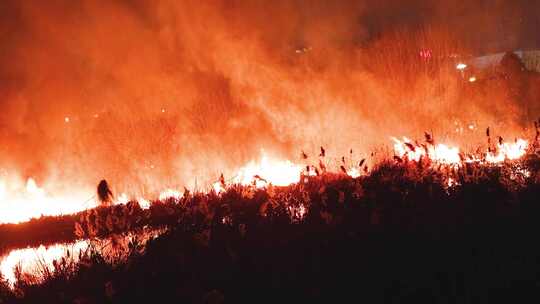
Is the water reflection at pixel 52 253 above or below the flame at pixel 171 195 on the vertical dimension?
below

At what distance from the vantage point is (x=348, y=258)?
4.32 metres

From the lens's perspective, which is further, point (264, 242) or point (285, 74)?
point (285, 74)

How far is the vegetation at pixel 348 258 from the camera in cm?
369

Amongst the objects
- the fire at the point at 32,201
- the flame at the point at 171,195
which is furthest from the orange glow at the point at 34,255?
the fire at the point at 32,201

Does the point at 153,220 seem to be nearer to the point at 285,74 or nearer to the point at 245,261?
the point at 245,261

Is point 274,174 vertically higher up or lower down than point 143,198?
higher up

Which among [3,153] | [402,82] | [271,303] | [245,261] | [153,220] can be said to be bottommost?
[271,303]

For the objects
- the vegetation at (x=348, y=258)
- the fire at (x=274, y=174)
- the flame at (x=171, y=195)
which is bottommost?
the vegetation at (x=348, y=258)

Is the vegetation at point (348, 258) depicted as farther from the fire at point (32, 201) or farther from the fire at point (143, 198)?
the fire at point (32, 201)

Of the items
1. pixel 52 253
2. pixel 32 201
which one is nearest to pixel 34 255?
pixel 52 253

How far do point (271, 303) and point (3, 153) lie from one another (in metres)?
17.9

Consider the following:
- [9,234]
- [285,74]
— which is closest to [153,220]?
[9,234]

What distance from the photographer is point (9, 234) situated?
998cm

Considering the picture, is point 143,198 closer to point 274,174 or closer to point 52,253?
point 274,174
